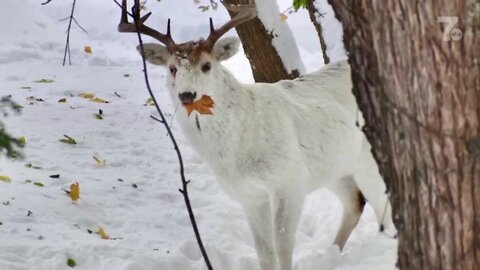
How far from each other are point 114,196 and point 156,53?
6.58ft

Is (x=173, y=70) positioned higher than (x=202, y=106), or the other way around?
(x=173, y=70)

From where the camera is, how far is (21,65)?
36.3ft

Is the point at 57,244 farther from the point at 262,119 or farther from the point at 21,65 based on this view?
the point at 21,65

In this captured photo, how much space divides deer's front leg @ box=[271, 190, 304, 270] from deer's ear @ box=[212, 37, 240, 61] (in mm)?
949

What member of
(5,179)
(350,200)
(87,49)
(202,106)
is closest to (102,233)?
(5,179)

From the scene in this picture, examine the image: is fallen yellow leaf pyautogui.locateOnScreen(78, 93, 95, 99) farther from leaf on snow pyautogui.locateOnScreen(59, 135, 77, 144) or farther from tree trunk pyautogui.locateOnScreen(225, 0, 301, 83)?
tree trunk pyautogui.locateOnScreen(225, 0, 301, 83)

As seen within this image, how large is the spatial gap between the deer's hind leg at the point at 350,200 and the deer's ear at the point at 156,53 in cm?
191

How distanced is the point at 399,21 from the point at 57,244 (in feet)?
11.2

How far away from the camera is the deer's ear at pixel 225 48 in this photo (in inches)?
191

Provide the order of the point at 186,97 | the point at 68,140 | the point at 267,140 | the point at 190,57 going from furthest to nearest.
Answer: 1. the point at 68,140
2. the point at 267,140
3. the point at 190,57
4. the point at 186,97

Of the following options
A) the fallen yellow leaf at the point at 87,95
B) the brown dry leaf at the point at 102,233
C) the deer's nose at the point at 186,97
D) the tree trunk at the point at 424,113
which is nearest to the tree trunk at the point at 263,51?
the brown dry leaf at the point at 102,233

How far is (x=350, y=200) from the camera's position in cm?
603

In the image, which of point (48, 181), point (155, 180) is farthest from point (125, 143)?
point (48, 181)

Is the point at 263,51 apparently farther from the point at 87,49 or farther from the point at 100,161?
the point at 87,49
